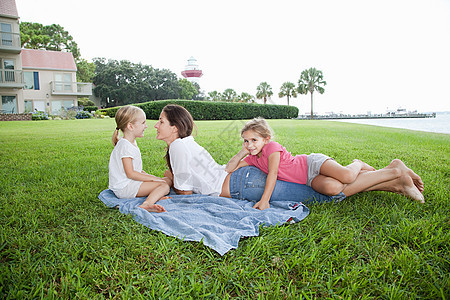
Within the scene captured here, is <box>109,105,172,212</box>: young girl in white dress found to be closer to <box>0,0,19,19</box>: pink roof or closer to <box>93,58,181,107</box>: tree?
<box>0,0,19,19</box>: pink roof

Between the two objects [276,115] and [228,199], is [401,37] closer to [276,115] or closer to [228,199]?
[276,115]

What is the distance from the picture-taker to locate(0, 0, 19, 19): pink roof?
57.5 feet

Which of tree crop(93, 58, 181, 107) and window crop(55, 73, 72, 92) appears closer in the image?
window crop(55, 73, 72, 92)

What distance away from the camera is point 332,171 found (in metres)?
2.24

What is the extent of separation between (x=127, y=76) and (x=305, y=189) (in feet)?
115

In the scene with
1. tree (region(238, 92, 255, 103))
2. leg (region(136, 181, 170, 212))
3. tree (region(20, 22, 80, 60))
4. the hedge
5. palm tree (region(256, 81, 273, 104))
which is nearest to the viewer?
leg (region(136, 181, 170, 212))

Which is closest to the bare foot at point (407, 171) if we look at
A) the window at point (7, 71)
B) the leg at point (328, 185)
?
the leg at point (328, 185)

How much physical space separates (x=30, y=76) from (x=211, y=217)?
26.7m

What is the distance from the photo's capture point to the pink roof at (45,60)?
2230 cm

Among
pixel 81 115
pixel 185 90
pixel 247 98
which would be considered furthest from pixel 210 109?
pixel 185 90

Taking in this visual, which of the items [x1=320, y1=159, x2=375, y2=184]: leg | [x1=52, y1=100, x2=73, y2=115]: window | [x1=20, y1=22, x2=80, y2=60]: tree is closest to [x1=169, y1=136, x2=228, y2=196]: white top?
[x1=320, y1=159, x2=375, y2=184]: leg

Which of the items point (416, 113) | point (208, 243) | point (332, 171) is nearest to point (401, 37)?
point (332, 171)

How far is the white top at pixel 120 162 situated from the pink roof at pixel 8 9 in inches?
863

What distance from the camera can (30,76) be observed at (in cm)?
2217
